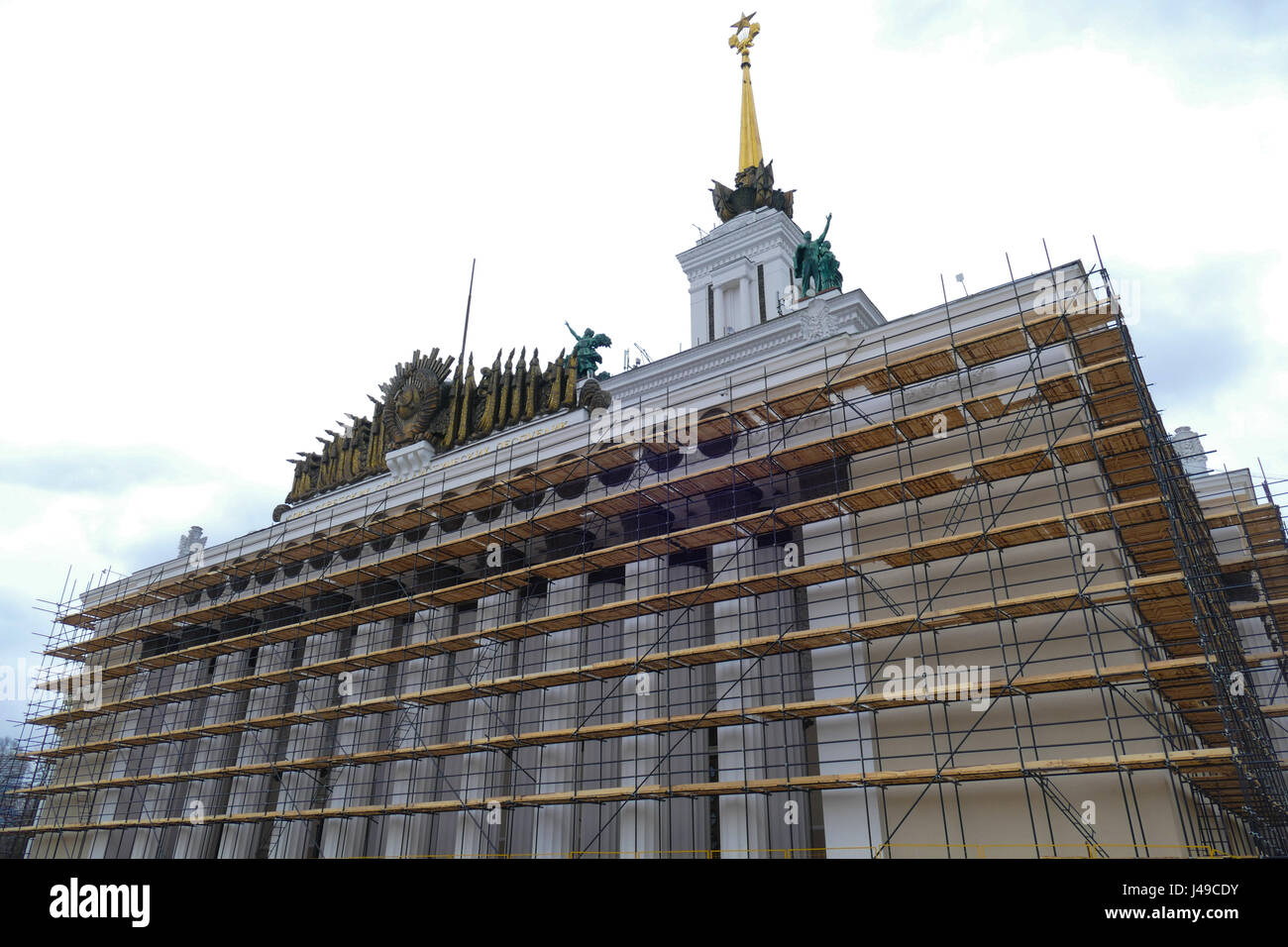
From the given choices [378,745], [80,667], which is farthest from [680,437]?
[80,667]

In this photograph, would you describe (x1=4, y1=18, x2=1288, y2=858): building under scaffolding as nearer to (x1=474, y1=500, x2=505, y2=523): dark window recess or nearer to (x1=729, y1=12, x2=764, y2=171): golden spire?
(x1=474, y1=500, x2=505, y2=523): dark window recess

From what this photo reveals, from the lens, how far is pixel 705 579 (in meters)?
24.4

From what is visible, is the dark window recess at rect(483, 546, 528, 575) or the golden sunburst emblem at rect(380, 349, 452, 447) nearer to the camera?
the dark window recess at rect(483, 546, 528, 575)

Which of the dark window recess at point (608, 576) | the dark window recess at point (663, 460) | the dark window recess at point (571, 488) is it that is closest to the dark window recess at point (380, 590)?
the dark window recess at point (571, 488)

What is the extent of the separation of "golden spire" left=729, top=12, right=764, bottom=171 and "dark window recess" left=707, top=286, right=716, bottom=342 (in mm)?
7237

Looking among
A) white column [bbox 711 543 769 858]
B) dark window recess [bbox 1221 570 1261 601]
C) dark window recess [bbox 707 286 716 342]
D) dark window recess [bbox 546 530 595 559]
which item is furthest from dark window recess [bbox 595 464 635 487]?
dark window recess [bbox 1221 570 1261 601]

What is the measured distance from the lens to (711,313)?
38.6 m

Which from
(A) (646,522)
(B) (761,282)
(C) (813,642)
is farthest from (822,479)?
(B) (761,282)

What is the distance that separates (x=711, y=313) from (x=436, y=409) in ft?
40.4

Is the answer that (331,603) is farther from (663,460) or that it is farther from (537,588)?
(663,460)

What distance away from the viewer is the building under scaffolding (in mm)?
18000

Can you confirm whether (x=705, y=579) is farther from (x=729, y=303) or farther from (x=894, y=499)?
(x=729, y=303)

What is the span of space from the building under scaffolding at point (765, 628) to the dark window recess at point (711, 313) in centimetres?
551

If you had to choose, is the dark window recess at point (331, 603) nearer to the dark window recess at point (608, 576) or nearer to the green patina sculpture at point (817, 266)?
the dark window recess at point (608, 576)
